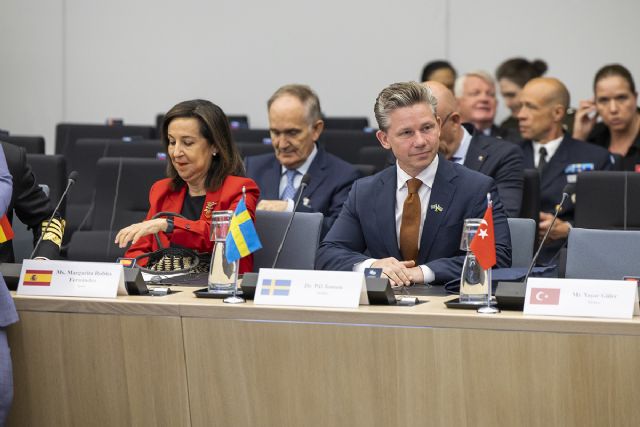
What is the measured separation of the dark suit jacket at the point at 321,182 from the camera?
4.81 m

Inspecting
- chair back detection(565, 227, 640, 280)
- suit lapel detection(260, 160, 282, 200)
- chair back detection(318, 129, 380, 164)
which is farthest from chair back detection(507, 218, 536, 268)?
chair back detection(318, 129, 380, 164)

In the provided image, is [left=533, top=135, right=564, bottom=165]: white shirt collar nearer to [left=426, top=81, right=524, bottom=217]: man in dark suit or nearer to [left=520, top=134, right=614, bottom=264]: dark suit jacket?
[left=520, top=134, right=614, bottom=264]: dark suit jacket

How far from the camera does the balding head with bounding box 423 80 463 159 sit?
489cm

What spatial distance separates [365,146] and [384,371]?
12.3 ft

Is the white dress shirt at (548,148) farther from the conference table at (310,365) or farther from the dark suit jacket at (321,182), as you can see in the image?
the conference table at (310,365)

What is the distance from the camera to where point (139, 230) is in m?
3.47

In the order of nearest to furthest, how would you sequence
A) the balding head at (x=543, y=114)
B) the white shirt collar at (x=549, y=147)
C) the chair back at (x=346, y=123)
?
the white shirt collar at (x=549, y=147) < the balding head at (x=543, y=114) < the chair back at (x=346, y=123)

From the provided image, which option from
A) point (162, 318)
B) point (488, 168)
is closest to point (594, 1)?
point (488, 168)

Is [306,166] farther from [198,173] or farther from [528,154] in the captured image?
[528,154]

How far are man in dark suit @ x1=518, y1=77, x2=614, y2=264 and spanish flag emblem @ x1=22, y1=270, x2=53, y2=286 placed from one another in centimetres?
279

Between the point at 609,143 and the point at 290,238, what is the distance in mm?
2988

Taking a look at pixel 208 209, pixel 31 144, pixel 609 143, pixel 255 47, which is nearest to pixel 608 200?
pixel 208 209

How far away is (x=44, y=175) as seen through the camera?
496 centimetres

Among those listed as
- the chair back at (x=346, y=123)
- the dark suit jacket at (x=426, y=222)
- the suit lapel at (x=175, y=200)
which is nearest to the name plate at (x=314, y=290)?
the dark suit jacket at (x=426, y=222)
